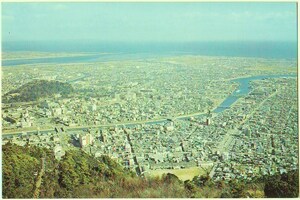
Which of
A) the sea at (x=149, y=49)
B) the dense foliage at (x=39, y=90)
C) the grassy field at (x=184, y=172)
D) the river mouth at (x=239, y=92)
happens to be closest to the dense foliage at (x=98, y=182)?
the grassy field at (x=184, y=172)

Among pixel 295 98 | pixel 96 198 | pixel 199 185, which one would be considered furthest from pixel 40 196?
pixel 295 98

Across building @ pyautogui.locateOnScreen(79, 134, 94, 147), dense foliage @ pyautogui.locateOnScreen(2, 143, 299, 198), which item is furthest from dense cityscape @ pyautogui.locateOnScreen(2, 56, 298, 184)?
dense foliage @ pyautogui.locateOnScreen(2, 143, 299, 198)

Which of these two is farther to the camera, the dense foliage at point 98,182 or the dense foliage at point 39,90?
the dense foliage at point 39,90

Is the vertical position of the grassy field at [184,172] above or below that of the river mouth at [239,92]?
below

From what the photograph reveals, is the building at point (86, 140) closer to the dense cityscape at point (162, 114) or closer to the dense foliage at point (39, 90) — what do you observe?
the dense cityscape at point (162, 114)

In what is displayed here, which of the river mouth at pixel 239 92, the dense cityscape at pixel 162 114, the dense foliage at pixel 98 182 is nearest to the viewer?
the dense foliage at pixel 98 182

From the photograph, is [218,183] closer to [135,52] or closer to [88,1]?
[135,52]
